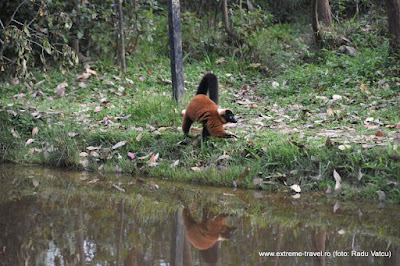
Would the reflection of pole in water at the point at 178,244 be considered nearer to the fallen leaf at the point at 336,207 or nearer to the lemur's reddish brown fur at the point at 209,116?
the fallen leaf at the point at 336,207

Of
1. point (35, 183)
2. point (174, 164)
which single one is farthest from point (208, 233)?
point (35, 183)

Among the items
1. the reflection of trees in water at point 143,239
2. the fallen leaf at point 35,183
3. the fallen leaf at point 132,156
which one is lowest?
the fallen leaf at point 35,183

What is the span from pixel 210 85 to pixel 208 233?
2.68 metres

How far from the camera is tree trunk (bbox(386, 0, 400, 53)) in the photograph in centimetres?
893

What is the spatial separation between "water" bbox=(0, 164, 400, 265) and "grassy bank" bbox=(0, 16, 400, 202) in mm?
Result: 363

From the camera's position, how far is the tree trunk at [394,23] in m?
8.93

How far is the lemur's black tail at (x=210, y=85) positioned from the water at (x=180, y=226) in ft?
4.41

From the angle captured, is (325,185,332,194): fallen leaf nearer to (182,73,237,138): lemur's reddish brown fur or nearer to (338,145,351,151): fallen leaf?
(338,145,351,151): fallen leaf

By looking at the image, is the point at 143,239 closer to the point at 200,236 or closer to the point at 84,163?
the point at 200,236

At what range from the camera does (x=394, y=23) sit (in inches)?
356

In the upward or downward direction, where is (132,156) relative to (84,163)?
upward

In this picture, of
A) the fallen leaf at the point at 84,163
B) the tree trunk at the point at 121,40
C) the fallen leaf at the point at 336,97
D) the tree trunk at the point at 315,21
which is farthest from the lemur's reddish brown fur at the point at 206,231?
the tree trunk at the point at 315,21

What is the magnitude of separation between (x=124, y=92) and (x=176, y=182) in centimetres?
347

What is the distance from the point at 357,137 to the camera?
19.6ft
